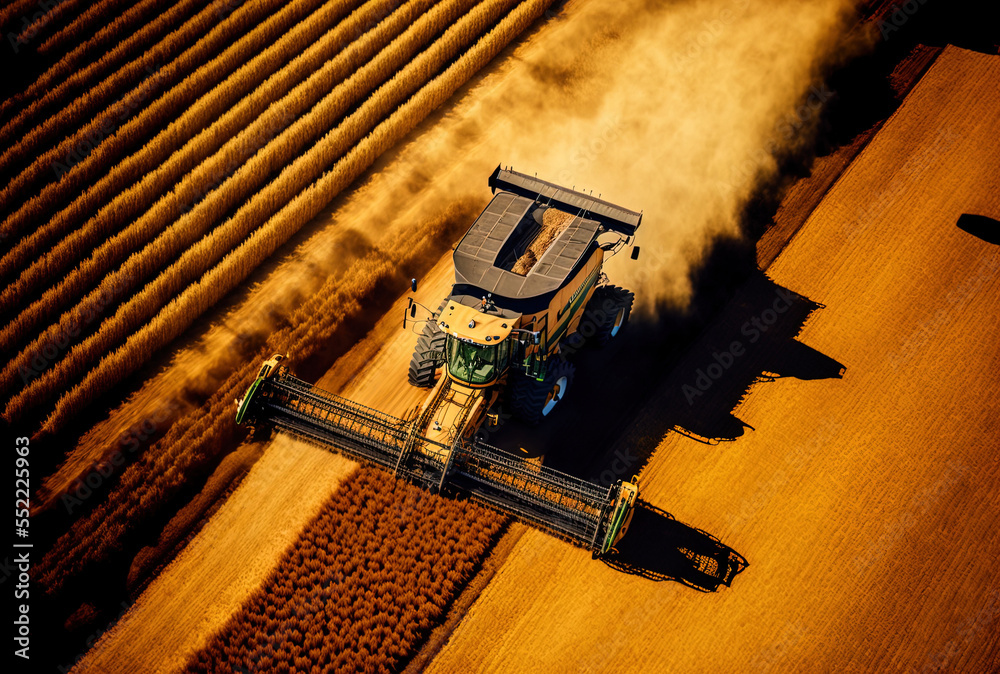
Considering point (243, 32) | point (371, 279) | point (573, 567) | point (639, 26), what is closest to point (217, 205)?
point (371, 279)

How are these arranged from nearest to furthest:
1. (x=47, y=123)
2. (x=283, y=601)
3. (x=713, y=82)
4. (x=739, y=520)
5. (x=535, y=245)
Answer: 1. (x=283, y=601)
2. (x=739, y=520)
3. (x=535, y=245)
4. (x=47, y=123)
5. (x=713, y=82)

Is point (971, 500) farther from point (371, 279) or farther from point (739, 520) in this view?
point (371, 279)

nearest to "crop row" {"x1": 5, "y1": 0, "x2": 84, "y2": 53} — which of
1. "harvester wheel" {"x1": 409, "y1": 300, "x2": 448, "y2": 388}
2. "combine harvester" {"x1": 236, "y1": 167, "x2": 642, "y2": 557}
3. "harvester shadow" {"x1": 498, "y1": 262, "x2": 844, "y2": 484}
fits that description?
"combine harvester" {"x1": 236, "y1": 167, "x2": 642, "y2": 557}

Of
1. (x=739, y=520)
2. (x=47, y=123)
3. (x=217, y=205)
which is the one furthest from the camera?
(x=47, y=123)

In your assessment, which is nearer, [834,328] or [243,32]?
[834,328]

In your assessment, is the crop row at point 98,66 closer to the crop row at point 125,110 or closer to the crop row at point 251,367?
the crop row at point 125,110

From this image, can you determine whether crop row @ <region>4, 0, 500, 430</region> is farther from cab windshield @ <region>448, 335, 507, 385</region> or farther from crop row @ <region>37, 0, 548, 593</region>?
cab windshield @ <region>448, 335, 507, 385</region>
